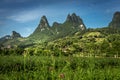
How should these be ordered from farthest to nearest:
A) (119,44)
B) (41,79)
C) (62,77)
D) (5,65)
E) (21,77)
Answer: (119,44), (5,65), (21,77), (41,79), (62,77)

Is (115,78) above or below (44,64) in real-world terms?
below

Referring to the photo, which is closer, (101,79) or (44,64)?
(101,79)

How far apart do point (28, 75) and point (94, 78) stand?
274 centimetres

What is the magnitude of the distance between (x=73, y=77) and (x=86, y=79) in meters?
0.53

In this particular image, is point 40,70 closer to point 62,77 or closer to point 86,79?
point 86,79

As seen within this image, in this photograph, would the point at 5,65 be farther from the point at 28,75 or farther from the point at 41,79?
the point at 41,79

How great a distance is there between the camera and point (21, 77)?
10016 millimetres

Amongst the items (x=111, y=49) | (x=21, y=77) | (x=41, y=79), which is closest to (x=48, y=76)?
(x=41, y=79)

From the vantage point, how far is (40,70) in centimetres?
1056

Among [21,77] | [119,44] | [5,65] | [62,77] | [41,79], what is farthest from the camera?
[119,44]

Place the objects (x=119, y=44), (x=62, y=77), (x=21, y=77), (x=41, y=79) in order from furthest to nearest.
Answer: (x=119, y=44), (x=21, y=77), (x=41, y=79), (x=62, y=77)

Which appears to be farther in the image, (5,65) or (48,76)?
(5,65)

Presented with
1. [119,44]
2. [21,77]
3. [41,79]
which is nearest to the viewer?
[41,79]

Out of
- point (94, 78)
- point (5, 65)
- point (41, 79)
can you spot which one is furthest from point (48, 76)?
point (5, 65)
